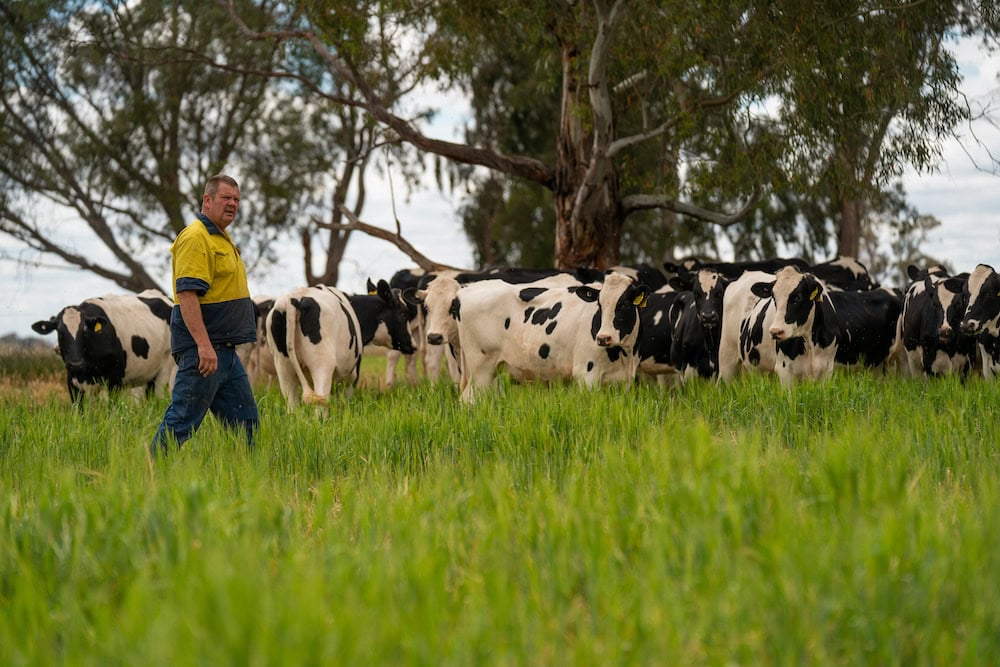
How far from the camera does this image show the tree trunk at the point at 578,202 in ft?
73.8

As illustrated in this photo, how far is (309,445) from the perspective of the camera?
8.12m

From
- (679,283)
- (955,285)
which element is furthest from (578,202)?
(955,285)

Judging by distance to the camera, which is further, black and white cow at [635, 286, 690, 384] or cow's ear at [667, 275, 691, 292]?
cow's ear at [667, 275, 691, 292]

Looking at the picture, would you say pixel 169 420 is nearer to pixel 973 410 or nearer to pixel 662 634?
pixel 662 634

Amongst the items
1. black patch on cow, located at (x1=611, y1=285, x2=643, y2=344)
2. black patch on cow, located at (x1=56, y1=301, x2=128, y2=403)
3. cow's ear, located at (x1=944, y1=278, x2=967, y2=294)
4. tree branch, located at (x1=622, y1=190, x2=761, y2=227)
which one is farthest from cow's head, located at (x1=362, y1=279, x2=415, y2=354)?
tree branch, located at (x1=622, y1=190, x2=761, y2=227)

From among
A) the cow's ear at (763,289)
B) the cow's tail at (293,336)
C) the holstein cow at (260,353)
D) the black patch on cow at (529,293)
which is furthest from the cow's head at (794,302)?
the holstein cow at (260,353)

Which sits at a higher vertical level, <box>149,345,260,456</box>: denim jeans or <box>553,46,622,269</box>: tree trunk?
<box>553,46,622,269</box>: tree trunk

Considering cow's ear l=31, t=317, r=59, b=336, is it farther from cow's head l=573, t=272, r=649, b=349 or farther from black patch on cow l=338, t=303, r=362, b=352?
cow's head l=573, t=272, r=649, b=349

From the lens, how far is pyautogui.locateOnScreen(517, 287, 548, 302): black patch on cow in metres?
12.8

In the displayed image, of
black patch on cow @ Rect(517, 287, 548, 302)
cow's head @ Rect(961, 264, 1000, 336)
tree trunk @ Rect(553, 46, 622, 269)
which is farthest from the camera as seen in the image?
tree trunk @ Rect(553, 46, 622, 269)

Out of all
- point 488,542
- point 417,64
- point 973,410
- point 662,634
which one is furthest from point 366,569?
point 417,64

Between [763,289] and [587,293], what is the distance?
1.99 meters

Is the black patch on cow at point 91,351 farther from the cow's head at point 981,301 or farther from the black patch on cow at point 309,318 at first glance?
the cow's head at point 981,301

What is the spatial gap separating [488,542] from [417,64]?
2254 cm
